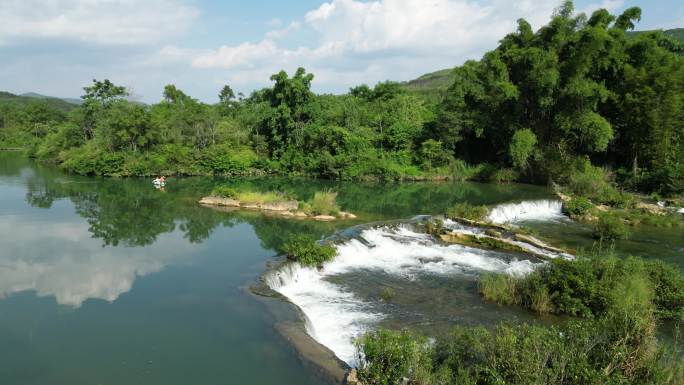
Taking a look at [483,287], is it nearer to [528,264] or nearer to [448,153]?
[528,264]

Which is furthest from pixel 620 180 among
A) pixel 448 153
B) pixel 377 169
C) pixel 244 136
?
pixel 244 136

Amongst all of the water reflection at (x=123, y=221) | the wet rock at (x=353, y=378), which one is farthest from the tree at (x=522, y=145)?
the wet rock at (x=353, y=378)

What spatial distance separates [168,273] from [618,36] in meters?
29.2

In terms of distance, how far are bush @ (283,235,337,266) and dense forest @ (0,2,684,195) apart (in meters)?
19.1

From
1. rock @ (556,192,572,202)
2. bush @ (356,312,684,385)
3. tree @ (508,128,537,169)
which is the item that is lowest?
rock @ (556,192,572,202)

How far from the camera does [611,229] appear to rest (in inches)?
648

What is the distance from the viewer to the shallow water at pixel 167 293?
25.6ft

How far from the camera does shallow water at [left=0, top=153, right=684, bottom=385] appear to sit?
780cm

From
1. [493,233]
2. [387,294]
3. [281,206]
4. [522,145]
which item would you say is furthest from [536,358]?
[522,145]

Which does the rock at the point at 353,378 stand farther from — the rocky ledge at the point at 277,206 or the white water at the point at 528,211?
the white water at the point at 528,211

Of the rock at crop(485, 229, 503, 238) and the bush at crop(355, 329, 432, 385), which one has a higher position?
the bush at crop(355, 329, 432, 385)

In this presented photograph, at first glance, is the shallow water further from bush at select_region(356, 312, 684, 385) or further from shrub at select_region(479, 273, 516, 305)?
bush at select_region(356, 312, 684, 385)

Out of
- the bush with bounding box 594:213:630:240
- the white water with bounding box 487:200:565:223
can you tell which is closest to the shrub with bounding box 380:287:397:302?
the bush with bounding box 594:213:630:240

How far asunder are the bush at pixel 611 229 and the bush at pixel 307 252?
1033 centimetres
